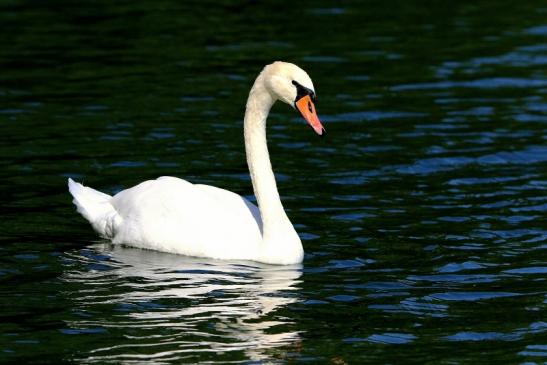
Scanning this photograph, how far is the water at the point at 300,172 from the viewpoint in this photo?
1065 centimetres

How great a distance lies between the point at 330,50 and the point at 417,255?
966 centimetres

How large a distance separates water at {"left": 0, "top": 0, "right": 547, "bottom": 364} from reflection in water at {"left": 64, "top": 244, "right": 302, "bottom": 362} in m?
0.03

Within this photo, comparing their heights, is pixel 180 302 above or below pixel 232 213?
below

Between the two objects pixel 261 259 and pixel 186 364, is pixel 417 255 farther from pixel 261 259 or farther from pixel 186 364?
pixel 186 364

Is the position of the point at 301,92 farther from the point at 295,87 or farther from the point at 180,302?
the point at 180,302

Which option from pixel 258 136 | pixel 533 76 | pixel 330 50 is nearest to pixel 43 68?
pixel 330 50

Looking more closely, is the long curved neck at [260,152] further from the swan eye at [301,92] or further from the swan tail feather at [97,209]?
the swan tail feather at [97,209]

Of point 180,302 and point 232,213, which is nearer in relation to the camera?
point 180,302

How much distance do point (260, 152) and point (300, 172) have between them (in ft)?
9.14

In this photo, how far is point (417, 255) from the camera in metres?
12.9

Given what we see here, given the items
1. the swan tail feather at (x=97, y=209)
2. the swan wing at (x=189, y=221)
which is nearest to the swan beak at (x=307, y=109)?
the swan wing at (x=189, y=221)

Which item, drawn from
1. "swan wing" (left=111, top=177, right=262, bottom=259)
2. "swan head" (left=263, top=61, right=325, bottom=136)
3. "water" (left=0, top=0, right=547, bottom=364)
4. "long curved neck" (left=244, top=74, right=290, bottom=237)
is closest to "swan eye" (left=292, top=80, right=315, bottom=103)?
"swan head" (left=263, top=61, right=325, bottom=136)

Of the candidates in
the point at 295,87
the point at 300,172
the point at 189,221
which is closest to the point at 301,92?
the point at 295,87

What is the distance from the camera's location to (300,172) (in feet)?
52.5
